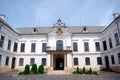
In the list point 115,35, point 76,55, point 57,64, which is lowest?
point 57,64

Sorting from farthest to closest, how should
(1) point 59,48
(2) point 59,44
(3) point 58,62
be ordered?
1. (3) point 58,62
2. (2) point 59,44
3. (1) point 59,48

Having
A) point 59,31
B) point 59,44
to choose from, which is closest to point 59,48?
point 59,44

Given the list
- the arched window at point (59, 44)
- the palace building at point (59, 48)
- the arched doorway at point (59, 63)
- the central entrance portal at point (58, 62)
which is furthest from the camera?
the arched doorway at point (59, 63)

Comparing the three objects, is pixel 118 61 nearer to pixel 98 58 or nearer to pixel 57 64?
pixel 98 58

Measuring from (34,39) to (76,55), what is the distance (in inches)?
402

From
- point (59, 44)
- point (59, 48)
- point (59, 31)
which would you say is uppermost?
point (59, 31)

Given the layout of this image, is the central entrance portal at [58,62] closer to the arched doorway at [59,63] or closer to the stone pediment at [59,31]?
the arched doorway at [59,63]

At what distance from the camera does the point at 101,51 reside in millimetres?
24234

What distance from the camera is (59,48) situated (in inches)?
973

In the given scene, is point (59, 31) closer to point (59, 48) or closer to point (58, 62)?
point (59, 48)

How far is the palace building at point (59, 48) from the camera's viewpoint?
22.5m

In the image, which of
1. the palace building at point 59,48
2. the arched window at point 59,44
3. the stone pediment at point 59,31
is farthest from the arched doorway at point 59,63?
the stone pediment at point 59,31

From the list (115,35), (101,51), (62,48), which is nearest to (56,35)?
(62,48)

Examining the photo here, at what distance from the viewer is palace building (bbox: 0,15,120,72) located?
22.5 meters
